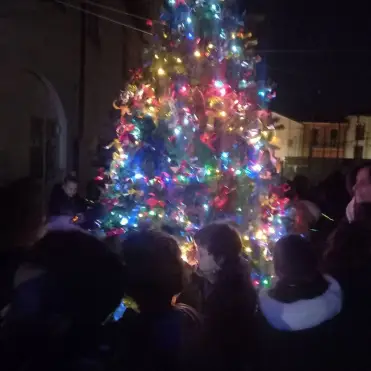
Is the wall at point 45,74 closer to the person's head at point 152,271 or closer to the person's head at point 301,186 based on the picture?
the person's head at point 301,186

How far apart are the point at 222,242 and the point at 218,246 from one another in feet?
0.12

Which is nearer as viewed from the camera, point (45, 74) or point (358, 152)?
point (45, 74)

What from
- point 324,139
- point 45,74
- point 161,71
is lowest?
point 324,139

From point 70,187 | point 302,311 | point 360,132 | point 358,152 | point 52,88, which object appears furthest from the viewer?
point 358,152

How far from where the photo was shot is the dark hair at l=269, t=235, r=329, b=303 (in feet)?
8.78

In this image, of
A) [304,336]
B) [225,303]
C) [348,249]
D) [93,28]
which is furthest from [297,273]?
[93,28]

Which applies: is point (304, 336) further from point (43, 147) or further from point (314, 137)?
point (314, 137)

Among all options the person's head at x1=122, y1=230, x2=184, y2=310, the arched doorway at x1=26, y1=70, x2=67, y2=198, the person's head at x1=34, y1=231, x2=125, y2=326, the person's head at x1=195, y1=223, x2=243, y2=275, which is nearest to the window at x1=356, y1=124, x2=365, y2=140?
the arched doorway at x1=26, y1=70, x2=67, y2=198

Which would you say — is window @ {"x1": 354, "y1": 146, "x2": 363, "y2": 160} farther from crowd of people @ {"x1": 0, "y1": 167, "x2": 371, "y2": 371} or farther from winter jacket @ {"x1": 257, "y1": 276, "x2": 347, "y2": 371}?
winter jacket @ {"x1": 257, "y1": 276, "x2": 347, "y2": 371}

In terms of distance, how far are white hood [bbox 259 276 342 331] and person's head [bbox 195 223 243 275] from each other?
54cm

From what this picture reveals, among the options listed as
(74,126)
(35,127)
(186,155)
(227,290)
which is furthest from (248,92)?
(74,126)

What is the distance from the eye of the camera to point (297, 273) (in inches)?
107

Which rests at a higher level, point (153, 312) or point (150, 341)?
point (153, 312)

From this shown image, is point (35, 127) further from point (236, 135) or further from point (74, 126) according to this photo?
point (236, 135)
